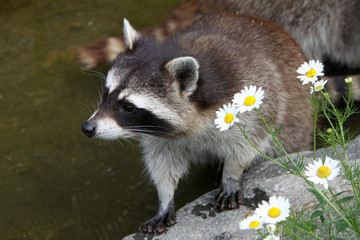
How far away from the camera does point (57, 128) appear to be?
184 inches

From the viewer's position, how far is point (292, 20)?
468 cm

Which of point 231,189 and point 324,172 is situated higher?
point 324,172

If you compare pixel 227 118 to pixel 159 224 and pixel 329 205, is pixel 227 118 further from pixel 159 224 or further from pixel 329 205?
pixel 159 224

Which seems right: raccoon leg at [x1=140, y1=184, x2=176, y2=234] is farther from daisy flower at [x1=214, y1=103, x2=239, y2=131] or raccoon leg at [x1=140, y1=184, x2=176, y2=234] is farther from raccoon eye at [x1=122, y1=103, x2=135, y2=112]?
daisy flower at [x1=214, y1=103, x2=239, y2=131]

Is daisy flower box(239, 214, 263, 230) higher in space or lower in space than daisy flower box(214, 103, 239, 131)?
lower

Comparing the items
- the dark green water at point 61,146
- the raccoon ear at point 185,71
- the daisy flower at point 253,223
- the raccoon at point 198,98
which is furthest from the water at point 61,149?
the daisy flower at point 253,223

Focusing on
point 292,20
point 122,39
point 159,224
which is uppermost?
point 292,20

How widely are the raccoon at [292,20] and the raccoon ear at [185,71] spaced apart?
1.39m

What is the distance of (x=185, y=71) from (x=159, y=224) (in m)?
0.91

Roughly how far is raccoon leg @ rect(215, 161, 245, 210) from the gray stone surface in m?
0.04

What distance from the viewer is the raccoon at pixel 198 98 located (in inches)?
125

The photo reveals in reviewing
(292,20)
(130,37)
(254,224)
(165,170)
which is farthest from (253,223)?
(292,20)

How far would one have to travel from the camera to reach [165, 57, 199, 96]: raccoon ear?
308 cm

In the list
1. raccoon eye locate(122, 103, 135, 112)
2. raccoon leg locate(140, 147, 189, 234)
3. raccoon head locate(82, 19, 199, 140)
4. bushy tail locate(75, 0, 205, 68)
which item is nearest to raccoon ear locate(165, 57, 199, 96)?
raccoon head locate(82, 19, 199, 140)
